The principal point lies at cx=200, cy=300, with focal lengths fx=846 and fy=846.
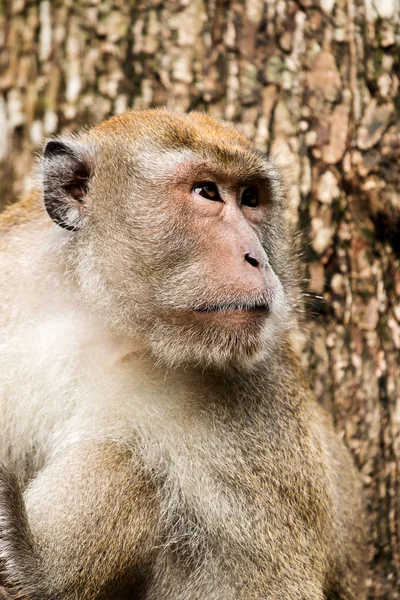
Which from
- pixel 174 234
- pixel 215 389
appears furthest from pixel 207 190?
pixel 215 389

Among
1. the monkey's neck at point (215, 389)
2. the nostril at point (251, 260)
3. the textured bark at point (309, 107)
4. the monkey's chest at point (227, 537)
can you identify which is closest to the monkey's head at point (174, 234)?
the nostril at point (251, 260)

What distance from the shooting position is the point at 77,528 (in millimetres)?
3096

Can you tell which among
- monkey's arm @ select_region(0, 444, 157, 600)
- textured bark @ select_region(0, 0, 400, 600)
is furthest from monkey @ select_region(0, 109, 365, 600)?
textured bark @ select_region(0, 0, 400, 600)

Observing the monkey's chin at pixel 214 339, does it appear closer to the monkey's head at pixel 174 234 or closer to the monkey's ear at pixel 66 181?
the monkey's head at pixel 174 234

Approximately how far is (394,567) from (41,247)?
9.04 ft

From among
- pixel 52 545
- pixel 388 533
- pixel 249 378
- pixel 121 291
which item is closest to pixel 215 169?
pixel 121 291

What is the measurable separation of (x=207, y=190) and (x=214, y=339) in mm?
634

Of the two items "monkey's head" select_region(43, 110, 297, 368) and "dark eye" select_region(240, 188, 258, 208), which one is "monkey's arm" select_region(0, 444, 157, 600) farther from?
"dark eye" select_region(240, 188, 258, 208)

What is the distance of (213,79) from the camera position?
4.51 metres

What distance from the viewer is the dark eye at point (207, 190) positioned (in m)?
3.44

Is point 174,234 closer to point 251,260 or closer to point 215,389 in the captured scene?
point 251,260

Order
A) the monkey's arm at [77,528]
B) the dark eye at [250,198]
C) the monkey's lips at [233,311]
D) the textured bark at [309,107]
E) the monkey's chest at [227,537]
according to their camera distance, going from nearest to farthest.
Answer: the monkey's arm at [77,528] < the monkey's lips at [233,311] < the monkey's chest at [227,537] < the dark eye at [250,198] < the textured bark at [309,107]

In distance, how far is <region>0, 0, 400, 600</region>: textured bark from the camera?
14.9ft

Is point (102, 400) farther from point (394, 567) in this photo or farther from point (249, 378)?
point (394, 567)
